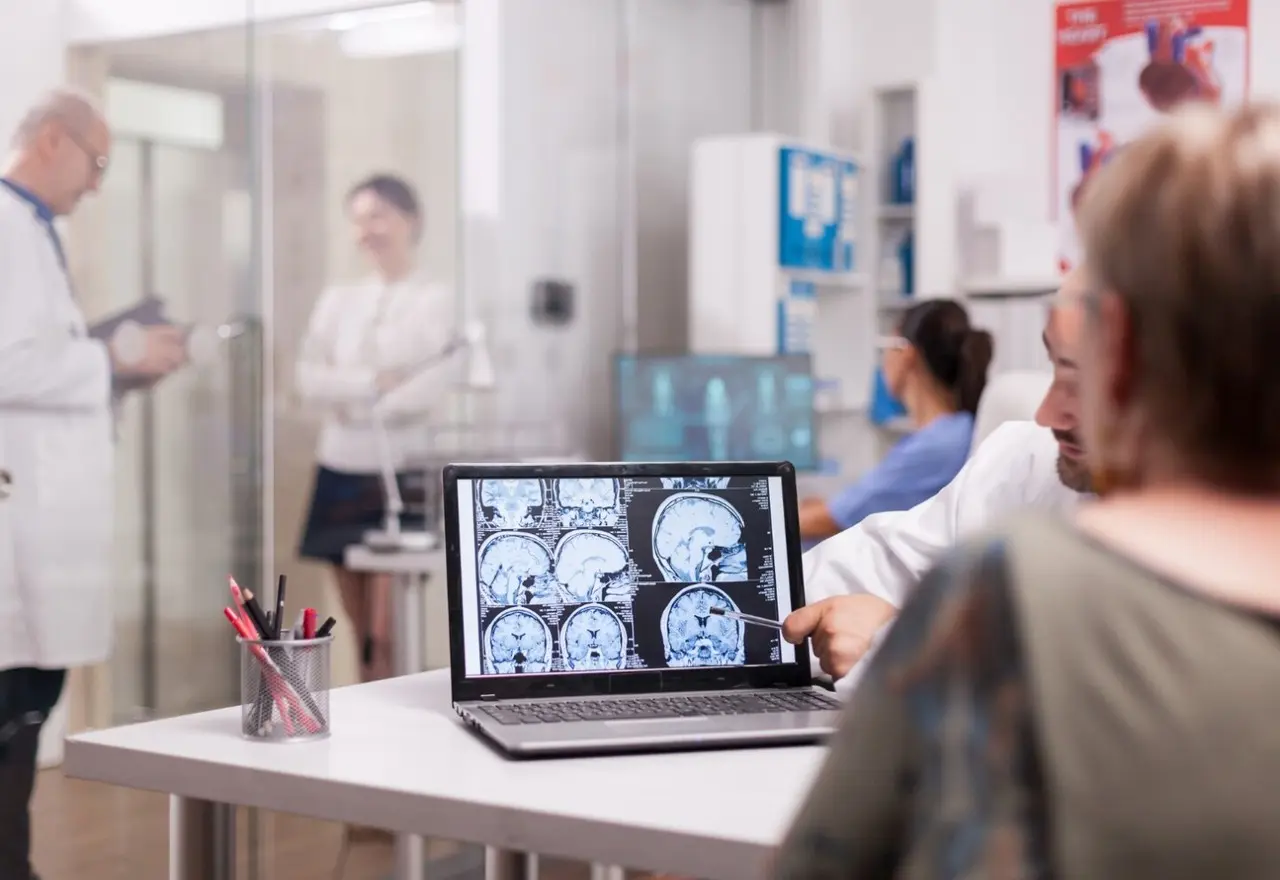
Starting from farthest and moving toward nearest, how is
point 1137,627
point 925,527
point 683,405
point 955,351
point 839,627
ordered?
point 683,405 → point 955,351 → point 925,527 → point 839,627 → point 1137,627

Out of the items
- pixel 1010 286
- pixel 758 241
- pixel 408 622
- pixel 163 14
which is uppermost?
pixel 163 14

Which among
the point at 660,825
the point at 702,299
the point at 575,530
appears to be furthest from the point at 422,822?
the point at 702,299

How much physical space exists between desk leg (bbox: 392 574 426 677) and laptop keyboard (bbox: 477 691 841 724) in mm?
2164

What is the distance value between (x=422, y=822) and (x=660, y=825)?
0.69 feet

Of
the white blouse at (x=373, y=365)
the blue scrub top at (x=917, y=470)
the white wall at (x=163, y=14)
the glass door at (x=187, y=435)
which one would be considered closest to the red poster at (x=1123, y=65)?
the blue scrub top at (x=917, y=470)

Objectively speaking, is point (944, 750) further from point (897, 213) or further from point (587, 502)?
point (897, 213)

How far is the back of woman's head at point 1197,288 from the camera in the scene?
0.61 metres

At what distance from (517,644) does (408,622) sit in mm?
2154

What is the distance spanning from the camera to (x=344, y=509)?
3883 mm

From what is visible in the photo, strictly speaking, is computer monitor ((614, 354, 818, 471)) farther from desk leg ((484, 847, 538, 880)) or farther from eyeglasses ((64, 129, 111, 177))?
desk leg ((484, 847, 538, 880))

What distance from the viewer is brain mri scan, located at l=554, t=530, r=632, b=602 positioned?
158 centimetres

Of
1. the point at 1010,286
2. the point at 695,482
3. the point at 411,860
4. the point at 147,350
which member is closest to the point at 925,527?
the point at 695,482

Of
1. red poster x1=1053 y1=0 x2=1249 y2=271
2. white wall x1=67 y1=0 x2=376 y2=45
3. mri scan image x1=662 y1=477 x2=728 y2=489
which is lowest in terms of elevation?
mri scan image x1=662 y1=477 x2=728 y2=489

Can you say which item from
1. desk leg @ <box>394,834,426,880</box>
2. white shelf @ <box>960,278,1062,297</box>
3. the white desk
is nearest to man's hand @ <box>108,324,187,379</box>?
desk leg @ <box>394,834,426,880</box>
